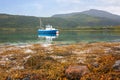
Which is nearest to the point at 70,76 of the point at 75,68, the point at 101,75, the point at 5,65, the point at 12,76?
the point at 75,68

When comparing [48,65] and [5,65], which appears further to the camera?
[5,65]

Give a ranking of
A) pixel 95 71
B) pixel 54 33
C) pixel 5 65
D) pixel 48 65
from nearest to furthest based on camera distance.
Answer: pixel 95 71 < pixel 48 65 < pixel 5 65 < pixel 54 33

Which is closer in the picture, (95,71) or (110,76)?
(110,76)

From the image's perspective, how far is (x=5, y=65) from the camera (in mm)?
24125

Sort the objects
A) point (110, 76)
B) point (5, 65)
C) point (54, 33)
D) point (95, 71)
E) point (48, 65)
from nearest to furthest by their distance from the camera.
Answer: point (110, 76)
point (95, 71)
point (48, 65)
point (5, 65)
point (54, 33)

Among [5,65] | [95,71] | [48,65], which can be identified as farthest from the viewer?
[5,65]

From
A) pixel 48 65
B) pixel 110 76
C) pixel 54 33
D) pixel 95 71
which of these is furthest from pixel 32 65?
pixel 54 33

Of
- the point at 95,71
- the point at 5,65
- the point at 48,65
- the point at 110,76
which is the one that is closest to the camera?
the point at 110,76

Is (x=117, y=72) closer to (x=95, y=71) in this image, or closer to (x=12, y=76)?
(x=95, y=71)

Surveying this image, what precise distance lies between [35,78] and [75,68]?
9.55ft

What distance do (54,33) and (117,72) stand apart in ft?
400

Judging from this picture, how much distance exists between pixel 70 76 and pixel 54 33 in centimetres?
12218

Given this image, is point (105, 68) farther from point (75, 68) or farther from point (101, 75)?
point (75, 68)

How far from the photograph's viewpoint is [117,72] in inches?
648
